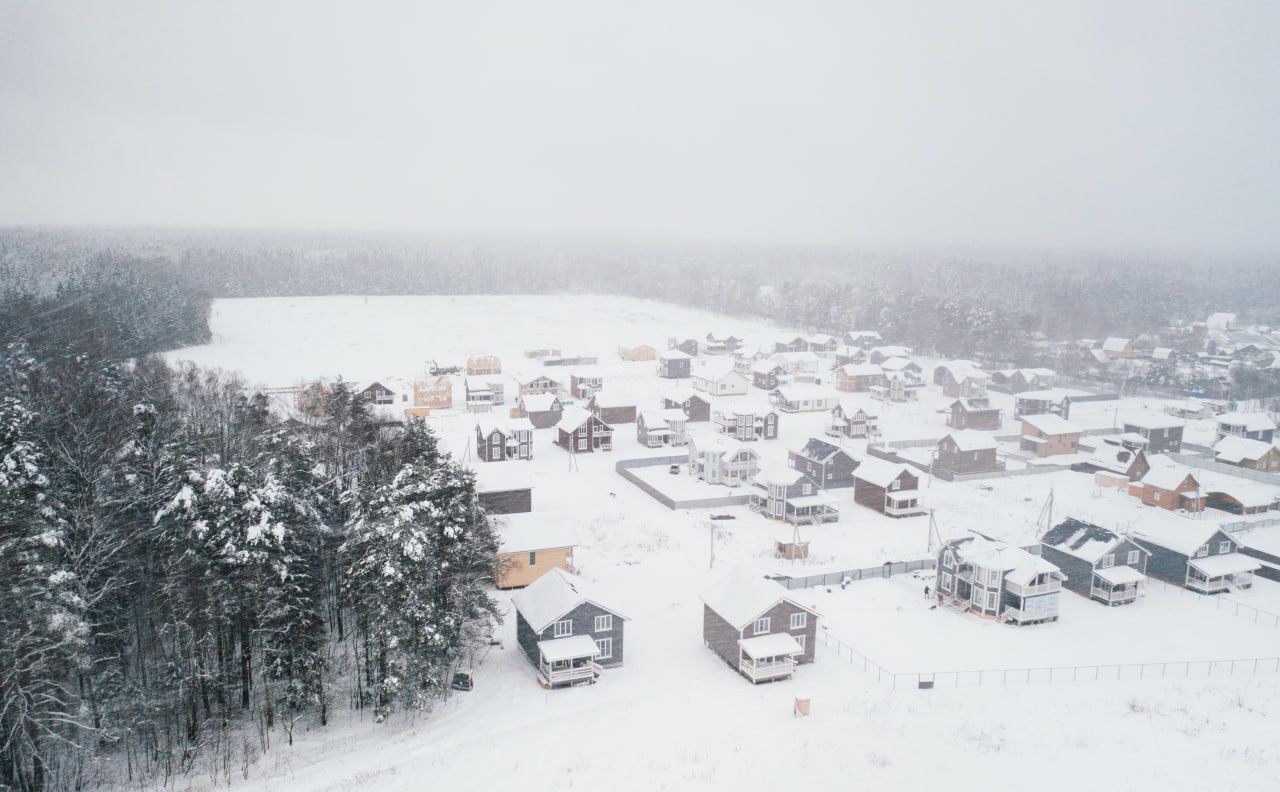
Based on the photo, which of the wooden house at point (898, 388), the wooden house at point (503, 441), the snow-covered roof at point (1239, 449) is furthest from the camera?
the wooden house at point (898, 388)

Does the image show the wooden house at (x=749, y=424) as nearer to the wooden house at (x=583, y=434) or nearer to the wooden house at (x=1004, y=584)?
the wooden house at (x=583, y=434)

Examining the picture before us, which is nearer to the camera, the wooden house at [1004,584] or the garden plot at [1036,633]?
the garden plot at [1036,633]

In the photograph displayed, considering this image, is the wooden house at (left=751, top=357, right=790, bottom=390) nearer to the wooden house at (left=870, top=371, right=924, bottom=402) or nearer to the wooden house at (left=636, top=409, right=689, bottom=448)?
the wooden house at (left=870, top=371, right=924, bottom=402)

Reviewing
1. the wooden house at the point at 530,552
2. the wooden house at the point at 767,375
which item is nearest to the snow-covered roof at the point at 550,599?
the wooden house at the point at 530,552

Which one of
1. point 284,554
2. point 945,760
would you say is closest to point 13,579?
point 284,554

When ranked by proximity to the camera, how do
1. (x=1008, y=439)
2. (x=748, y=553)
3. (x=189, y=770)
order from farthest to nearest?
(x=1008, y=439)
(x=748, y=553)
(x=189, y=770)

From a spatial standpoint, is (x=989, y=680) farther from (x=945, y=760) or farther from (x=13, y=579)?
(x=13, y=579)

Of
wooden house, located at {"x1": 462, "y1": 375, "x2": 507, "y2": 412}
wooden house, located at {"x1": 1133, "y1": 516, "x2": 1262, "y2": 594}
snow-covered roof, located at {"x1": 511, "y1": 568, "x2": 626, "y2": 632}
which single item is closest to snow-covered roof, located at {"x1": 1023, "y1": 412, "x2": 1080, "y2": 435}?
wooden house, located at {"x1": 1133, "y1": 516, "x2": 1262, "y2": 594}
